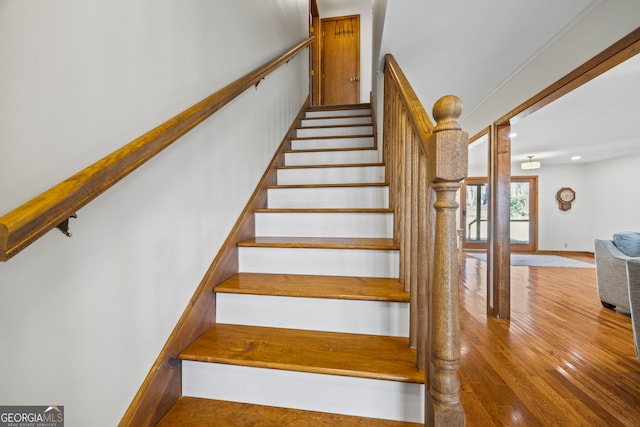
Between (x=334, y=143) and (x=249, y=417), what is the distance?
2262 millimetres

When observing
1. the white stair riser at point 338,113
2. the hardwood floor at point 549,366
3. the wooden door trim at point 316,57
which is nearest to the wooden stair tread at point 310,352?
the hardwood floor at point 549,366

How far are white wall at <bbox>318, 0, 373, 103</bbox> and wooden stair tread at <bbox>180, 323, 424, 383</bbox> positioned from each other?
4937mm

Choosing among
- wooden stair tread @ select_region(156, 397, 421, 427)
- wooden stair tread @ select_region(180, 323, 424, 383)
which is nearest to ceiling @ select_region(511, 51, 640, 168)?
wooden stair tread @ select_region(180, 323, 424, 383)

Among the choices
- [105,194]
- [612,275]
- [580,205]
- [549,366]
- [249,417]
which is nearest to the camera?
[105,194]

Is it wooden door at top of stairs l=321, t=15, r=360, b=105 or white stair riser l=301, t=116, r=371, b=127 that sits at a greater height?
wooden door at top of stairs l=321, t=15, r=360, b=105

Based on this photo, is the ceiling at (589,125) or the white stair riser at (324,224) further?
the ceiling at (589,125)

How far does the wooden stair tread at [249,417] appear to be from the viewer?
93cm

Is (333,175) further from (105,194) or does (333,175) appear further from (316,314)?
(105,194)

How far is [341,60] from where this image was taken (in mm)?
5305

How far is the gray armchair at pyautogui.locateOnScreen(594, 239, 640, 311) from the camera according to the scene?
3061 mm

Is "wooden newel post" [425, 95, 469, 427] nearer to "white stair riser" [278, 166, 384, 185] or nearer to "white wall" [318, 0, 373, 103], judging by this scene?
"white stair riser" [278, 166, 384, 185]

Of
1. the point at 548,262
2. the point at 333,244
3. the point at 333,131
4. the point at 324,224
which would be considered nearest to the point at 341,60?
the point at 333,131

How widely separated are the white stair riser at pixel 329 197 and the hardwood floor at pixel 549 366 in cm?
130

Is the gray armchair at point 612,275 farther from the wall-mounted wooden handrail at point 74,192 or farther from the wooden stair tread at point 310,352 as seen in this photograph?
the wall-mounted wooden handrail at point 74,192
